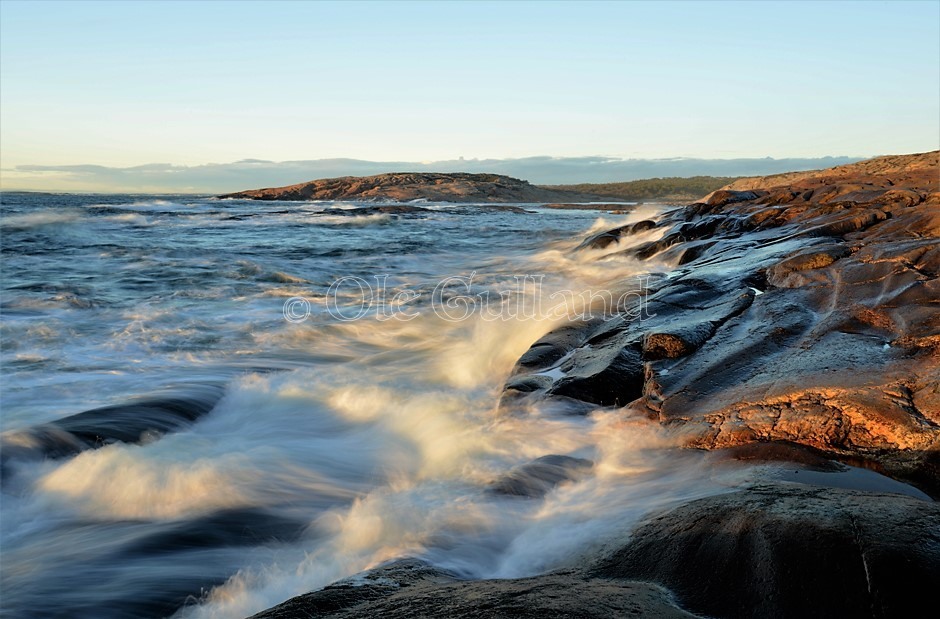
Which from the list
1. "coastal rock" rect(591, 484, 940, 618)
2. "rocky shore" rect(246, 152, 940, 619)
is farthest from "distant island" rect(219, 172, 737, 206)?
"coastal rock" rect(591, 484, 940, 618)

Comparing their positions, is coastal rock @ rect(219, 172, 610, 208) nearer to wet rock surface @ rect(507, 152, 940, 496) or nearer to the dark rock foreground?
wet rock surface @ rect(507, 152, 940, 496)

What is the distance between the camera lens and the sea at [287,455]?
2994 mm

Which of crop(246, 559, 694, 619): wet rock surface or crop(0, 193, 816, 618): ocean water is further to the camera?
crop(0, 193, 816, 618): ocean water

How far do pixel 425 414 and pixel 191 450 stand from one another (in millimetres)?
1784

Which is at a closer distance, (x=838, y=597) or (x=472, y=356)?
(x=838, y=597)

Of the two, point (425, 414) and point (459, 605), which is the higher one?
point (459, 605)

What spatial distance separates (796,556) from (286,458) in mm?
3591

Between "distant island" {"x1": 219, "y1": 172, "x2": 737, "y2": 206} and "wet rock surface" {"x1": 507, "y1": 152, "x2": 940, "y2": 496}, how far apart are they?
66.2 m

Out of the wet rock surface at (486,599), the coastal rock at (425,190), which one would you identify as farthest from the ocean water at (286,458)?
the coastal rock at (425,190)

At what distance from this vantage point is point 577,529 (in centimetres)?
293

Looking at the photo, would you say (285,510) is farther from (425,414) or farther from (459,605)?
(459,605)

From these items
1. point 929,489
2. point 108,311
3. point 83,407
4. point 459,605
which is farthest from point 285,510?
point 108,311

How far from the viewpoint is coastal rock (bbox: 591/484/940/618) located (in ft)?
5.81

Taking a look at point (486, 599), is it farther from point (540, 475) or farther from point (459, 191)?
point (459, 191)
